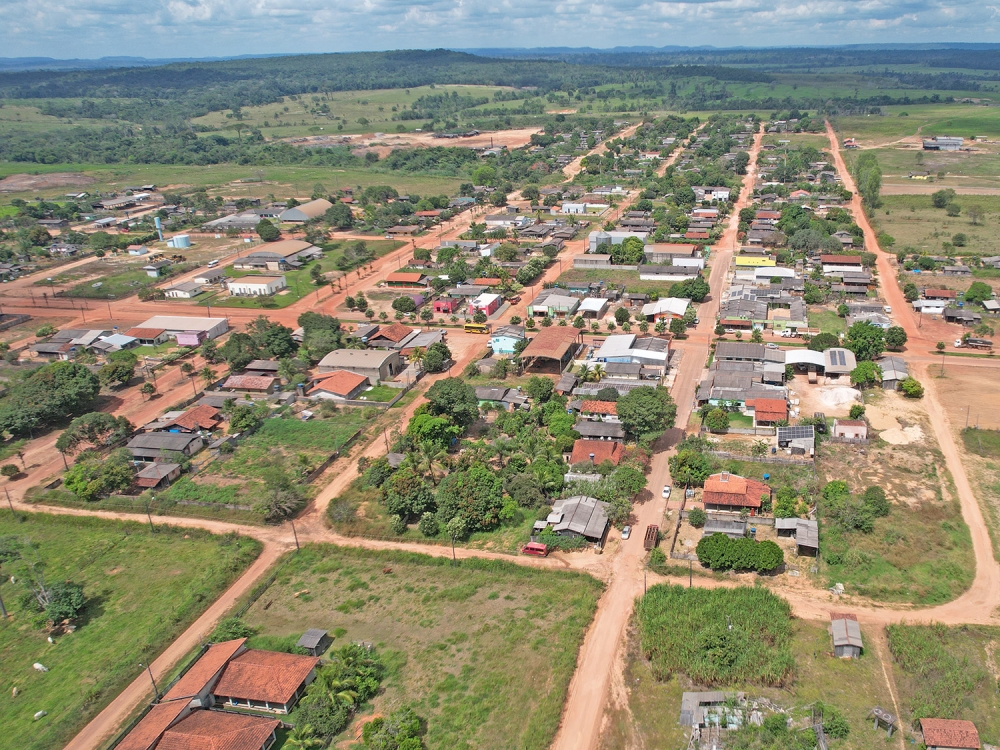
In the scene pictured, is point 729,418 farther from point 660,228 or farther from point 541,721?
point 660,228

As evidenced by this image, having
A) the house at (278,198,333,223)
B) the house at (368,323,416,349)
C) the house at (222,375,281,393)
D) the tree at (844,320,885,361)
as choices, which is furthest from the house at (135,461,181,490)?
the house at (278,198,333,223)

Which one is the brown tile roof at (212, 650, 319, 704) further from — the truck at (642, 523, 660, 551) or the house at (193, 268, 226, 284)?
the house at (193, 268, 226, 284)

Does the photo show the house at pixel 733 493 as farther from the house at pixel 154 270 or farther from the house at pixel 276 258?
the house at pixel 154 270

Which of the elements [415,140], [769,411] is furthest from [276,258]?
[415,140]

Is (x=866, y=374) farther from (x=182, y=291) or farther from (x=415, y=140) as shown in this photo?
(x=415, y=140)

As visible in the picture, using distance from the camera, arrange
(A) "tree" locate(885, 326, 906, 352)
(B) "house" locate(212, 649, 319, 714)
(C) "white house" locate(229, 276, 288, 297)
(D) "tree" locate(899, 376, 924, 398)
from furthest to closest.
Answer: (C) "white house" locate(229, 276, 288, 297) < (A) "tree" locate(885, 326, 906, 352) < (D) "tree" locate(899, 376, 924, 398) < (B) "house" locate(212, 649, 319, 714)

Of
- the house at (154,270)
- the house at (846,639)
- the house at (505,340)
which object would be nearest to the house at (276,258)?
the house at (154,270)
